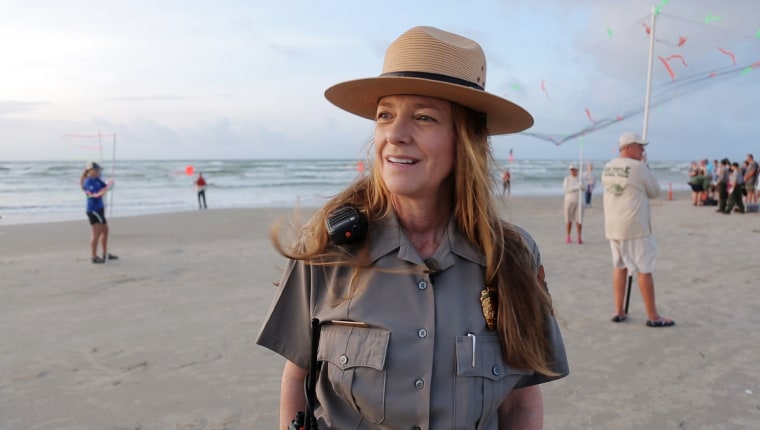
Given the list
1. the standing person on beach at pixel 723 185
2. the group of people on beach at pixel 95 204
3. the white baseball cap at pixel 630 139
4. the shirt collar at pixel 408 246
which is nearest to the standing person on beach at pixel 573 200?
the white baseball cap at pixel 630 139

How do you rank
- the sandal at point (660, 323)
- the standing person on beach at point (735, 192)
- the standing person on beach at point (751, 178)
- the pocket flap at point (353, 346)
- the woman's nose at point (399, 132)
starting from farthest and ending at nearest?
the standing person on beach at point (751, 178)
the standing person on beach at point (735, 192)
the sandal at point (660, 323)
the woman's nose at point (399, 132)
the pocket flap at point (353, 346)

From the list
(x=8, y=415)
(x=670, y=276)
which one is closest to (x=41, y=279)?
(x=8, y=415)

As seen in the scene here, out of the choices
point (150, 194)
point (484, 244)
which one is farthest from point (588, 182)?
point (150, 194)

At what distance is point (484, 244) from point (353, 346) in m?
0.54

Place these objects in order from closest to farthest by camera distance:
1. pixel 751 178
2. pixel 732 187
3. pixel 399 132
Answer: pixel 399 132, pixel 732 187, pixel 751 178

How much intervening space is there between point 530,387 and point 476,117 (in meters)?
0.94

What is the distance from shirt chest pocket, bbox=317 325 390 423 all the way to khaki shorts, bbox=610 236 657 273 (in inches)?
196

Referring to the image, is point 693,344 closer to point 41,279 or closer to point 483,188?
point 483,188

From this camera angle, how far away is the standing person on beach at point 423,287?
163 centimetres

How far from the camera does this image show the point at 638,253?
5883 mm

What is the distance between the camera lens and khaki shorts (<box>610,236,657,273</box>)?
5.84 metres

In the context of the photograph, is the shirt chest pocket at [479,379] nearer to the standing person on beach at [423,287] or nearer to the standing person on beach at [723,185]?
the standing person on beach at [423,287]

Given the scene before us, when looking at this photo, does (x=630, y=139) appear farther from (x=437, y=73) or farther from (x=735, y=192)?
(x=735, y=192)

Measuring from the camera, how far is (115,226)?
15977 mm
